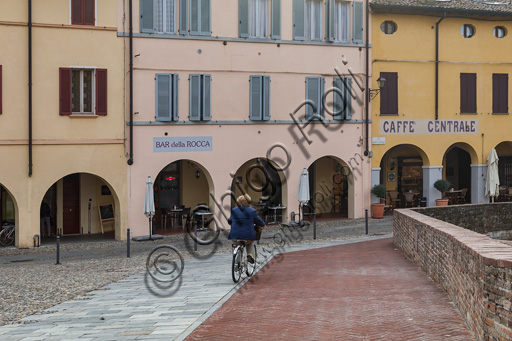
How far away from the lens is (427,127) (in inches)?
1105

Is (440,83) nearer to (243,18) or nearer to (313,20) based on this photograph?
(313,20)

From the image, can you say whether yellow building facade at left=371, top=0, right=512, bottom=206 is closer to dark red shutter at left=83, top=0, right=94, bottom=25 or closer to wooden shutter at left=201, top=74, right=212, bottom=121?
wooden shutter at left=201, top=74, right=212, bottom=121

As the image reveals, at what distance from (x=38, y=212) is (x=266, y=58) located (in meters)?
9.63

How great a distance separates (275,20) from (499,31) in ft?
34.0

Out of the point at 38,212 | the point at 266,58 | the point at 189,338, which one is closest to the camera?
the point at 189,338

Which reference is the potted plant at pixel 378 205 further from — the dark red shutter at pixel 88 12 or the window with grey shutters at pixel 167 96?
the dark red shutter at pixel 88 12

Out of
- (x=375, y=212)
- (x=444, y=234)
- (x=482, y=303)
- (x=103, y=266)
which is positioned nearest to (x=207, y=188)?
(x=375, y=212)

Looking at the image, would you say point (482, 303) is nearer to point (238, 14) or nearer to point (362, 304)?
point (362, 304)

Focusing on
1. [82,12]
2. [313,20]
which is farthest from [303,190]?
[82,12]

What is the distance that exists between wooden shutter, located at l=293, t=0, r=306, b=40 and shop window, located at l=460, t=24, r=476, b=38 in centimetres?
736

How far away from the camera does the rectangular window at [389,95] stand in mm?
27391

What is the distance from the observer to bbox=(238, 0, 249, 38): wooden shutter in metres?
24.6

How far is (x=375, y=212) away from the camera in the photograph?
2711cm

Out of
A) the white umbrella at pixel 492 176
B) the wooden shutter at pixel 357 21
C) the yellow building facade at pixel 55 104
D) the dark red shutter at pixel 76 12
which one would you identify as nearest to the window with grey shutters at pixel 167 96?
the yellow building facade at pixel 55 104
